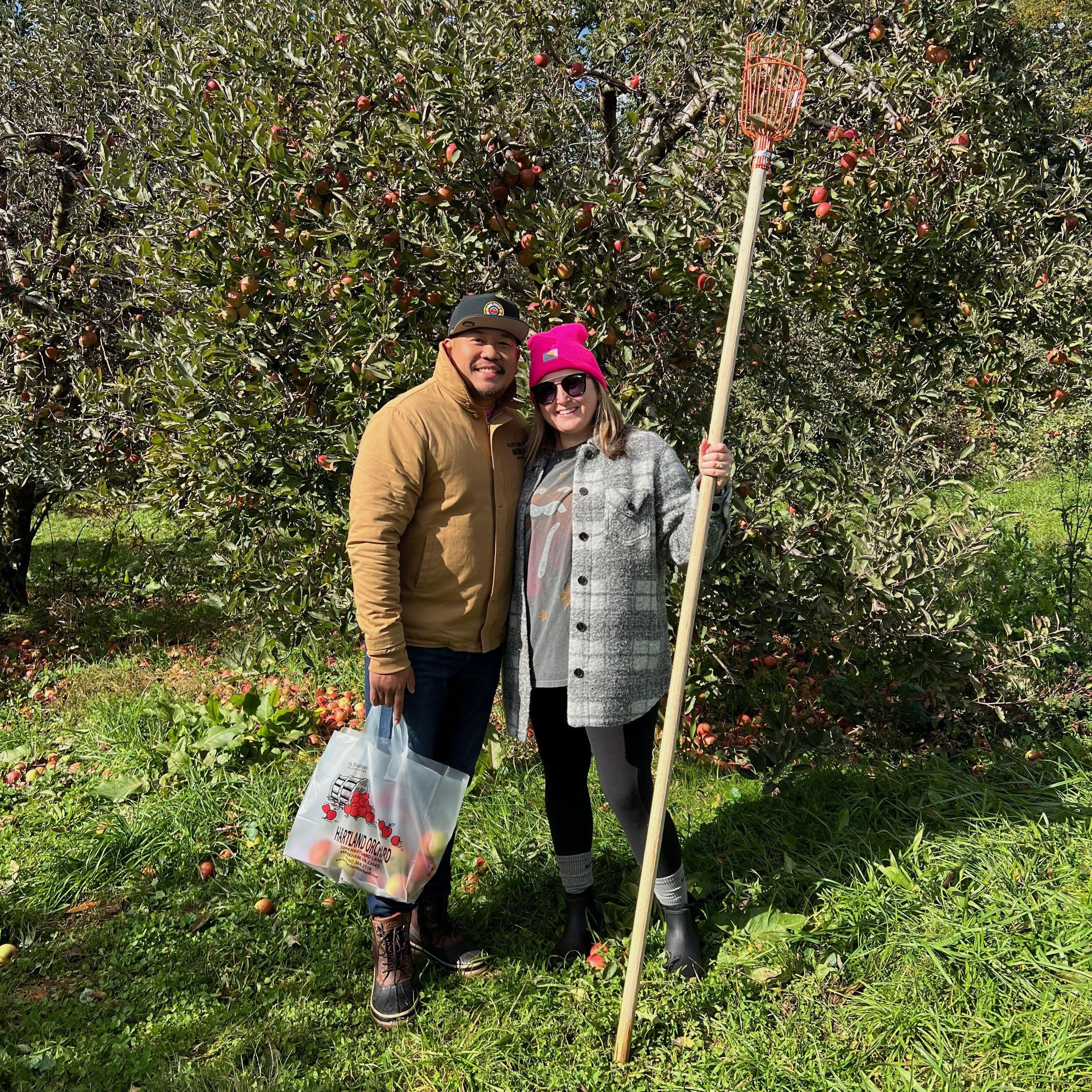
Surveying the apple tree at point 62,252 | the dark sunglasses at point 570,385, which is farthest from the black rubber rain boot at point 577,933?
the apple tree at point 62,252

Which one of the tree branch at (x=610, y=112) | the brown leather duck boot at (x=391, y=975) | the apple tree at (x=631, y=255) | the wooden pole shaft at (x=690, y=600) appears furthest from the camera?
the tree branch at (x=610, y=112)

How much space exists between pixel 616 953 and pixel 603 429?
165cm

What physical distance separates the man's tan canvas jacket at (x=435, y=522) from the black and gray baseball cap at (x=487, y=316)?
112mm

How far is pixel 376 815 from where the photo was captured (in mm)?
2541

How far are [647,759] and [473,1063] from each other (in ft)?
3.16

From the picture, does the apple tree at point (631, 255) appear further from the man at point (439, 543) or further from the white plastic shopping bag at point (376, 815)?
the white plastic shopping bag at point (376, 815)

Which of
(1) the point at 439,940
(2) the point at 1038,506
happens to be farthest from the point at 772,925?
(2) the point at 1038,506

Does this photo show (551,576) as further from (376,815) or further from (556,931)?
(556,931)

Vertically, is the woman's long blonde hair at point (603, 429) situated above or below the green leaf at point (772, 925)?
above

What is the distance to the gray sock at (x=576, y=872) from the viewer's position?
2840 millimetres

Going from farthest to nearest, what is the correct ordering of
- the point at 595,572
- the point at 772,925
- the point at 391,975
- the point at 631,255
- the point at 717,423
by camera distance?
the point at 631,255
the point at 772,925
the point at 391,975
the point at 595,572
the point at 717,423

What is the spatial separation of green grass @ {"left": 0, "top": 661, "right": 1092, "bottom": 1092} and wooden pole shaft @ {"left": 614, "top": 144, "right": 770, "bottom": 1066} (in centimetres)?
40

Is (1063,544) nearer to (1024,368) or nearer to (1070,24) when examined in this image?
(1024,368)

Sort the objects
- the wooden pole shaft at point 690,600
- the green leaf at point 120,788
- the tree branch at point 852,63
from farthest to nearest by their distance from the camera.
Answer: the green leaf at point 120,788 → the tree branch at point 852,63 → the wooden pole shaft at point 690,600
